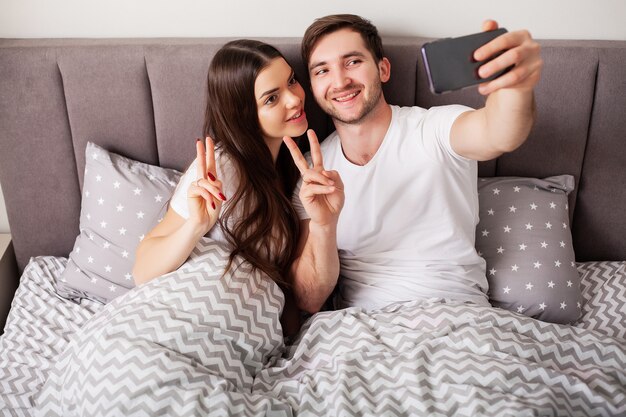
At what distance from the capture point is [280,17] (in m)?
1.70

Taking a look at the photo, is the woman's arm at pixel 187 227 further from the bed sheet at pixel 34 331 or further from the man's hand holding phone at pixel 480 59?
the man's hand holding phone at pixel 480 59

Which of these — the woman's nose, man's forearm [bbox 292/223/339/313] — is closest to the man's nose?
the woman's nose

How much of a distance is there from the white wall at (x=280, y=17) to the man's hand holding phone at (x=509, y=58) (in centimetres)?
72

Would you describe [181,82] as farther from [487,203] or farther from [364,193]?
[487,203]

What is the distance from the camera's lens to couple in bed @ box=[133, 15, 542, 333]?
1423 millimetres

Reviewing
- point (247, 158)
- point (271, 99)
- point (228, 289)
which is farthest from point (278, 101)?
point (228, 289)

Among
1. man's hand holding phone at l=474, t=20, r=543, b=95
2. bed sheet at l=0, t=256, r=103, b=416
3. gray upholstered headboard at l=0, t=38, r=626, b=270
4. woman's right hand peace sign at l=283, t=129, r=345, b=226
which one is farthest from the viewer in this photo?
gray upholstered headboard at l=0, t=38, r=626, b=270

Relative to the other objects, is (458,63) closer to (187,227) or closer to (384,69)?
(384,69)

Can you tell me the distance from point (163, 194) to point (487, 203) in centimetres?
90

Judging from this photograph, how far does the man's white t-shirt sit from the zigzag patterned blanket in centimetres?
8

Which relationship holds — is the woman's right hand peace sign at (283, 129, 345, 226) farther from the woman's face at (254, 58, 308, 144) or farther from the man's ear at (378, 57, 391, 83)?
the man's ear at (378, 57, 391, 83)

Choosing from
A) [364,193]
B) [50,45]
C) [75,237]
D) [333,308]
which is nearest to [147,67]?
[50,45]

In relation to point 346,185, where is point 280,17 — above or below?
above

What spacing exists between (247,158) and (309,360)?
20.4 inches
